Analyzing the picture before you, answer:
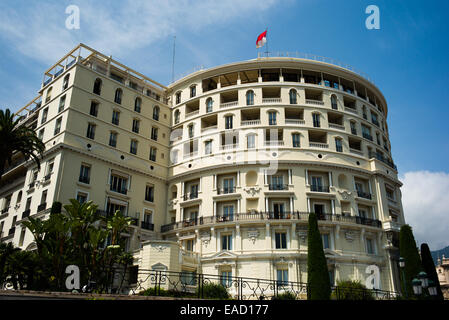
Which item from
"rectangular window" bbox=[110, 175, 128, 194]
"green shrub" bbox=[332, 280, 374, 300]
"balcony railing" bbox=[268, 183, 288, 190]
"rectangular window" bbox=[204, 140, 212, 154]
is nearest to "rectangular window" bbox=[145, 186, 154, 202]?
"rectangular window" bbox=[110, 175, 128, 194]

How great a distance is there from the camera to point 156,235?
43750mm

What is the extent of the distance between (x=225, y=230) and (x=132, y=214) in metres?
10.5

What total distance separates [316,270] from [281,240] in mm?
6727

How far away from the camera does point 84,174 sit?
39750mm

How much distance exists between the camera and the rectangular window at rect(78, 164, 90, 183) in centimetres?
3909

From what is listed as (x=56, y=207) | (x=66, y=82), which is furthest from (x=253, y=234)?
(x=66, y=82)

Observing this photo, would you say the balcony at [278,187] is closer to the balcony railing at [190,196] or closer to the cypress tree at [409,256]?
the balcony railing at [190,196]

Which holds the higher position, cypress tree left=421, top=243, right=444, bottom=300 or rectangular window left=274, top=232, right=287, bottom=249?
rectangular window left=274, top=232, right=287, bottom=249

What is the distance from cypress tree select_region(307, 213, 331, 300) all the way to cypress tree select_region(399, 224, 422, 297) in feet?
26.7

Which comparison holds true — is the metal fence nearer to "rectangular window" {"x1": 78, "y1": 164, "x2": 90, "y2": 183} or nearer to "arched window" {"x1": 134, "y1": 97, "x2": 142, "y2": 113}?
"rectangular window" {"x1": 78, "y1": 164, "x2": 90, "y2": 183}

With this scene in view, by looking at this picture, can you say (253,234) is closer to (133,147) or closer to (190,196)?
(190,196)
